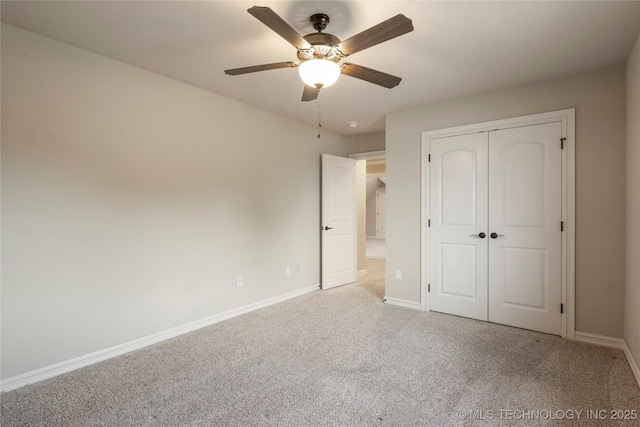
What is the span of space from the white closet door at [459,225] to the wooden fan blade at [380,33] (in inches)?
85.3

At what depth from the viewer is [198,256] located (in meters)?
3.22

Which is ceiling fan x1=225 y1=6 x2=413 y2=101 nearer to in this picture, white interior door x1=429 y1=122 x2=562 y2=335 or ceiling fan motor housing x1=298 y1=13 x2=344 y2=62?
ceiling fan motor housing x1=298 y1=13 x2=344 y2=62

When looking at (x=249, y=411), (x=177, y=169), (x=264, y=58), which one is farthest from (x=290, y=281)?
(x=264, y=58)

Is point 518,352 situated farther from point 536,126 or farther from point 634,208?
point 536,126

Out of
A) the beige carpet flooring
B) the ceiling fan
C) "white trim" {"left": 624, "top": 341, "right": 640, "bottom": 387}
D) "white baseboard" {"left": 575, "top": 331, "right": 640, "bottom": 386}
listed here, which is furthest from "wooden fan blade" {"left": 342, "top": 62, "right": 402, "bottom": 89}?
"white baseboard" {"left": 575, "top": 331, "right": 640, "bottom": 386}

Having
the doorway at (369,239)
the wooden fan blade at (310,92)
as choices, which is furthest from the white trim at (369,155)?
the wooden fan blade at (310,92)

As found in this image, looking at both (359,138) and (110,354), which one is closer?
(110,354)

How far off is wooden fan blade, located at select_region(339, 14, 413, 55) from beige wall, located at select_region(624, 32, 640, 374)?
1.96 meters

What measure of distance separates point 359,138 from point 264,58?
2.92 meters

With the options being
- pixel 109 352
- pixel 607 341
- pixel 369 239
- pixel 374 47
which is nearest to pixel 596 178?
pixel 607 341

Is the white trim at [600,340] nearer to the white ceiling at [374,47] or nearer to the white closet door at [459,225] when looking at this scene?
the white closet door at [459,225]

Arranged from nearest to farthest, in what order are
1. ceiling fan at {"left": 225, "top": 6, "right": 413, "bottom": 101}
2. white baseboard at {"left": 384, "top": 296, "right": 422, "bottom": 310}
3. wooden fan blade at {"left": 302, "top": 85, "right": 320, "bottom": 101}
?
ceiling fan at {"left": 225, "top": 6, "right": 413, "bottom": 101} → wooden fan blade at {"left": 302, "top": 85, "right": 320, "bottom": 101} → white baseboard at {"left": 384, "top": 296, "right": 422, "bottom": 310}

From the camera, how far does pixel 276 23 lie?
1.58 m

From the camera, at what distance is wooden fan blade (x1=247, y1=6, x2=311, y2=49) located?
57.4 inches
